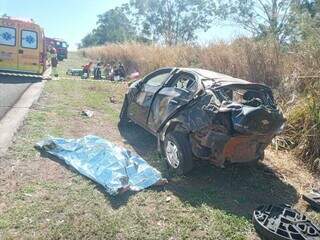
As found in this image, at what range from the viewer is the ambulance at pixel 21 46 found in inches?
601

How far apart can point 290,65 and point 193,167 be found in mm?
4888

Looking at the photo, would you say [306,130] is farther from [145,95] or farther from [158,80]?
[145,95]

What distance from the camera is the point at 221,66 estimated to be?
39.2 ft

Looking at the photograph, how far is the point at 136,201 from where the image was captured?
4.86 metres

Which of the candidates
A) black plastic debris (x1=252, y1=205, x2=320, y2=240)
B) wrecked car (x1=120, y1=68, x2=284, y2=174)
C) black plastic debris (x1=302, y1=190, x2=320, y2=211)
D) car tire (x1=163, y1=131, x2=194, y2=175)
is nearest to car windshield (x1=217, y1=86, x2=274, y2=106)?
wrecked car (x1=120, y1=68, x2=284, y2=174)

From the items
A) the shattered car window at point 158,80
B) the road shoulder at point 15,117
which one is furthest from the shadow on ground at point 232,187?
the road shoulder at point 15,117

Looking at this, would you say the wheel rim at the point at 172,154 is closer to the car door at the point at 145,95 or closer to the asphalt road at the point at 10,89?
the car door at the point at 145,95

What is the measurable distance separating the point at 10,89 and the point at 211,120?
9367 millimetres

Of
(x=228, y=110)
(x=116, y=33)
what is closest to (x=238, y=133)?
(x=228, y=110)

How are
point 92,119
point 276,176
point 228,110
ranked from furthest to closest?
point 92,119 → point 276,176 → point 228,110

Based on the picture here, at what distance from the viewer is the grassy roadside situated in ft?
Result: 13.6

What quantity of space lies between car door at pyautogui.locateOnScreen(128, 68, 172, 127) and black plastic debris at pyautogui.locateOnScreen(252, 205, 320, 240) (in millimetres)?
3225

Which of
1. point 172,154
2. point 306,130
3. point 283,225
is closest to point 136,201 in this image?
point 172,154

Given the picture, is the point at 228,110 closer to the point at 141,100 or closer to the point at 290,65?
the point at 141,100
